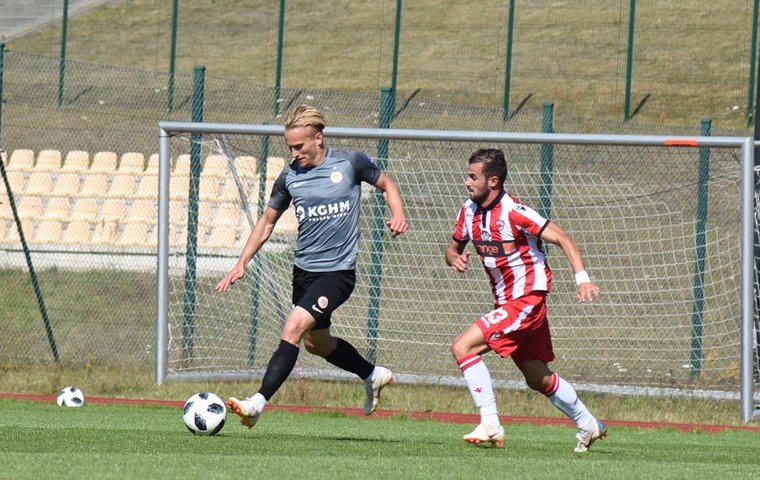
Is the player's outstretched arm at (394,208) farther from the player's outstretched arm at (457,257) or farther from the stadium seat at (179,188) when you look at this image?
the stadium seat at (179,188)

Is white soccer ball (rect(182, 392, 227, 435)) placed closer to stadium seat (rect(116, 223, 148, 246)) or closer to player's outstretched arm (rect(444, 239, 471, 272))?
player's outstretched arm (rect(444, 239, 471, 272))

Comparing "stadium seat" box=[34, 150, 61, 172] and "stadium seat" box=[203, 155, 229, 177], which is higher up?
"stadium seat" box=[203, 155, 229, 177]

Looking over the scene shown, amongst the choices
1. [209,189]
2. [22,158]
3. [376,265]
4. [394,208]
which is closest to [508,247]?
[394,208]

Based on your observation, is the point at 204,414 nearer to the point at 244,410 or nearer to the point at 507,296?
the point at 244,410

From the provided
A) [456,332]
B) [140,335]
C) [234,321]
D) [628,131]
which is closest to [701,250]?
[456,332]

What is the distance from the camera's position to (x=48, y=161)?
63.1 ft

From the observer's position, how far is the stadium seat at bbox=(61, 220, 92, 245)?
17062 mm

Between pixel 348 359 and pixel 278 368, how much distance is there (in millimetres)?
766

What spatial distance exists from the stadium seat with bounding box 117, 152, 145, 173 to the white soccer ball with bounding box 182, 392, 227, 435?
1093cm

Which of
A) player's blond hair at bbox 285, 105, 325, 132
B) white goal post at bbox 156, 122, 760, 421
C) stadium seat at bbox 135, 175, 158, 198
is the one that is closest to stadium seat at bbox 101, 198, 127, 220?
stadium seat at bbox 135, 175, 158, 198

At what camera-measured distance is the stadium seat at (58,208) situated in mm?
17703

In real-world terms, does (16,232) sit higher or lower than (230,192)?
lower

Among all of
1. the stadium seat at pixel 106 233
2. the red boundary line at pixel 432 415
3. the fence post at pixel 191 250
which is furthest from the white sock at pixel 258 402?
the stadium seat at pixel 106 233

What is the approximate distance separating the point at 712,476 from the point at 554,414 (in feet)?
15.0
